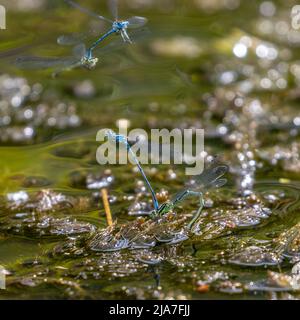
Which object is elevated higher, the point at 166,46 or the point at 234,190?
the point at 166,46

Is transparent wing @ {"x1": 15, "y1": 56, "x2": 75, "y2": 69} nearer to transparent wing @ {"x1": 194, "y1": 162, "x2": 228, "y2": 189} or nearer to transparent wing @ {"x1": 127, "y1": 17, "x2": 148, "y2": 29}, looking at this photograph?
transparent wing @ {"x1": 127, "y1": 17, "x2": 148, "y2": 29}

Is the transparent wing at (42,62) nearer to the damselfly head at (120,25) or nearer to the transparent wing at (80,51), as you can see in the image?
the transparent wing at (80,51)

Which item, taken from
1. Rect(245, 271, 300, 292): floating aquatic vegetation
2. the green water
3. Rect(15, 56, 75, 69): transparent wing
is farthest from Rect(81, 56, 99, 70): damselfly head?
Rect(245, 271, 300, 292): floating aquatic vegetation

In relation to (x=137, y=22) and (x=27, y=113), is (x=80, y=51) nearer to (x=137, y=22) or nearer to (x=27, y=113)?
(x=137, y=22)

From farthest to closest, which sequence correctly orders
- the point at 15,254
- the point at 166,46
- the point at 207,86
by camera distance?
the point at 166,46
the point at 207,86
the point at 15,254

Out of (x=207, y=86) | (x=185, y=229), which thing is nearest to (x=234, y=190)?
(x=185, y=229)
